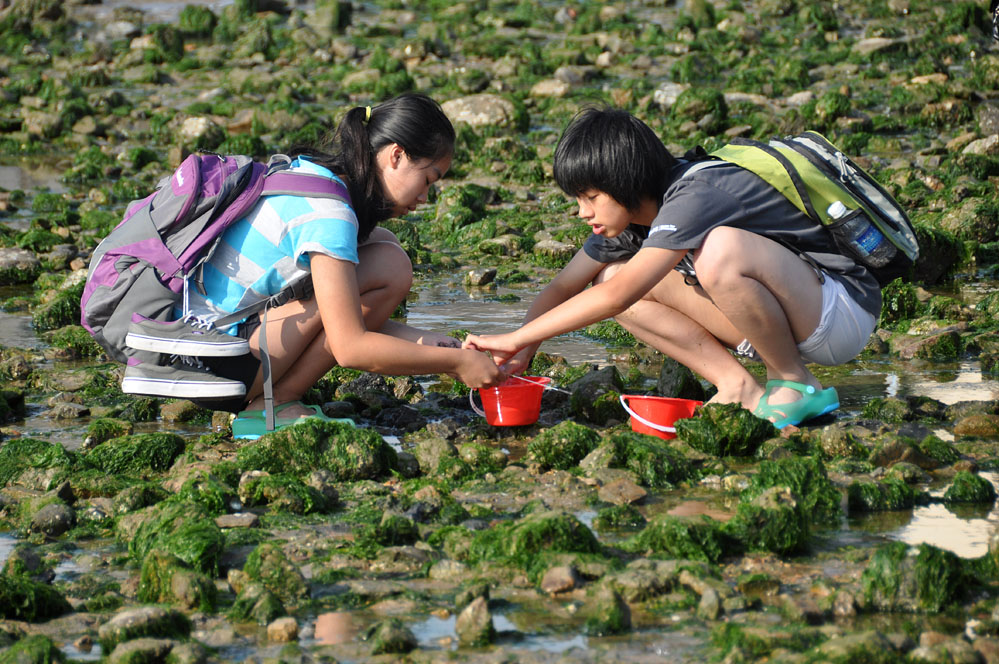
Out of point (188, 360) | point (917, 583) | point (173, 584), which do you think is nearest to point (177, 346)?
point (188, 360)

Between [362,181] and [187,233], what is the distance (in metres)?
0.65

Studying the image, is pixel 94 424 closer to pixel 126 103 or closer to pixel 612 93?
pixel 612 93

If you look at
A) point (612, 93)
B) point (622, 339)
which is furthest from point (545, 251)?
point (612, 93)

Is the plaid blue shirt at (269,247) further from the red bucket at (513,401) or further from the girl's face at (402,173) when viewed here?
the red bucket at (513,401)

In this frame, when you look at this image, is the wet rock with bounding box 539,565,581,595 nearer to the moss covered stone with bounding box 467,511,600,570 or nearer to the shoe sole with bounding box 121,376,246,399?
the moss covered stone with bounding box 467,511,600,570

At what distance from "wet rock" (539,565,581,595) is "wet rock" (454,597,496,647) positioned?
254mm

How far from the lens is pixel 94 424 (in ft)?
14.5

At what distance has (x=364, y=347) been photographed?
13.3ft

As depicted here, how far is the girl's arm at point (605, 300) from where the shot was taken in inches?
153

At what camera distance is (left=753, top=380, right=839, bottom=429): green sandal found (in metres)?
4.20

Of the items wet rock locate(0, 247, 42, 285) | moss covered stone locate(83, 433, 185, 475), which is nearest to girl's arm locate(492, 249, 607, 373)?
moss covered stone locate(83, 433, 185, 475)

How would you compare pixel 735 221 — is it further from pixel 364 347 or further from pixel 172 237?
pixel 172 237

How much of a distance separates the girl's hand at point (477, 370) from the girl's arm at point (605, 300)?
0.06 m

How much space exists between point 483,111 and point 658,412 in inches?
286
